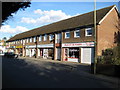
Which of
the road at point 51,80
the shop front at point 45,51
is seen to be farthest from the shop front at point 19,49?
the road at point 51,80

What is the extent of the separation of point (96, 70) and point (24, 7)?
26.2 feet

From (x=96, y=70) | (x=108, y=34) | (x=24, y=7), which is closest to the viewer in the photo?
Answer: (x=24, y=7)

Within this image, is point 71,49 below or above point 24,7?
below

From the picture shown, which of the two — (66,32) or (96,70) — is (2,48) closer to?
(66,32)

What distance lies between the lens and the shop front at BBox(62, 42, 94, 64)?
868 inches

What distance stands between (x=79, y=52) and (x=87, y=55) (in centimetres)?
161

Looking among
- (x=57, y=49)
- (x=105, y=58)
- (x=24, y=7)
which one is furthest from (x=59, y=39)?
(x=24, y=7)

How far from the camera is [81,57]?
Result: 23.3 metres

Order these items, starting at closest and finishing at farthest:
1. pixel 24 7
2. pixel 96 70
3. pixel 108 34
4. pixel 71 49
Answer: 1. pixel 24 7
2. pixel 96 70
3. pixel 108 34
4. pixel 71 49

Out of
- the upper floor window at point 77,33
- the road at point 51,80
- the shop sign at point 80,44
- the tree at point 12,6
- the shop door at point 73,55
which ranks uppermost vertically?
the upper floor window at point 77,33

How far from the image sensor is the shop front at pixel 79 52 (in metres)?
22.1

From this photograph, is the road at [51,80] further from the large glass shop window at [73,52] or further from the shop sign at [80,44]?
the large glass shop window at [73,52]

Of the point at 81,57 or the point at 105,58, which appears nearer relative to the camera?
the point at 105,58

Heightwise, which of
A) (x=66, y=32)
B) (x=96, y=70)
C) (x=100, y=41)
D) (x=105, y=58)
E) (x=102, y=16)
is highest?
(x=102, y=16)
